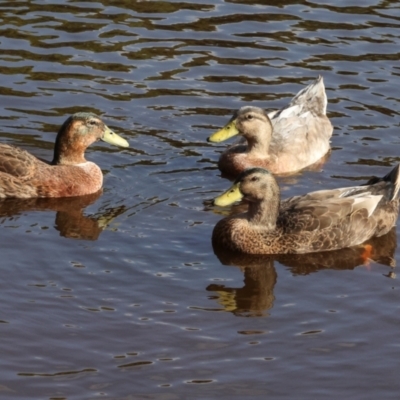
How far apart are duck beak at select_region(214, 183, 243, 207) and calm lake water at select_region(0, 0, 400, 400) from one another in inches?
14.5

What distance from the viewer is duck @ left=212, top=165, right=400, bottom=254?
12125 millimetres

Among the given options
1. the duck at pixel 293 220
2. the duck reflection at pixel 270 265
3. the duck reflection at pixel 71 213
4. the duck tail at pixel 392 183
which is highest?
the duck tail at pixel 392 183

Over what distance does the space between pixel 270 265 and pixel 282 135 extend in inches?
148

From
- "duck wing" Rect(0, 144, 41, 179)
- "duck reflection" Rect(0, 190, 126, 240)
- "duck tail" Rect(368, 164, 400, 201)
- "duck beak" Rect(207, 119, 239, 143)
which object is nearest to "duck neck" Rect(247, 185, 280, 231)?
"duck tail" Rect(368, 164, 400, 201)

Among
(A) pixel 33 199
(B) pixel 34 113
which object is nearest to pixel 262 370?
(A) pixel 33 199

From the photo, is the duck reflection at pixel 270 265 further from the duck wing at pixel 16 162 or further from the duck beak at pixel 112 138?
the duck wing at pixel 16 162

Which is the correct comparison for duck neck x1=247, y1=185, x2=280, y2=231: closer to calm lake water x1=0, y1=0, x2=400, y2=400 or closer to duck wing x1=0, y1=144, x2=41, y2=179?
calm lake water x1=0, y1=0, x2=400, y2=400

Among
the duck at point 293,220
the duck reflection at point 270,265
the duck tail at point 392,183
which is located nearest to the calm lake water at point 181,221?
the duck reflection at point 270,265

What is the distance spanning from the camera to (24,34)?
17.3 m

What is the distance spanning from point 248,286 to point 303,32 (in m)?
7.30

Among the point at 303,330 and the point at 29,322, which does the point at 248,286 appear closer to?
the point at 303,330

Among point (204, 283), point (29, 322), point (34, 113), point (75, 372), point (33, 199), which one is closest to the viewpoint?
point (75, 372)

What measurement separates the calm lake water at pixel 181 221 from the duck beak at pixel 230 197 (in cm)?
37

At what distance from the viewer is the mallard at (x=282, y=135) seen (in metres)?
14.5
